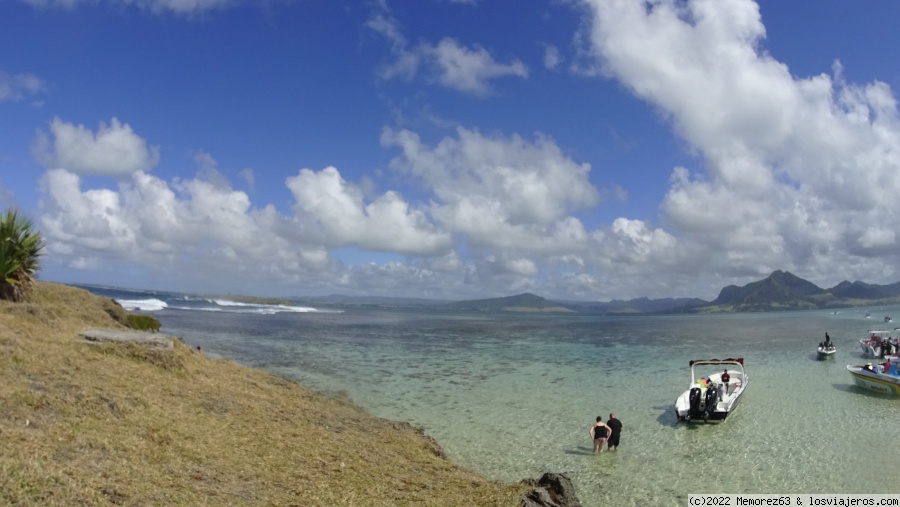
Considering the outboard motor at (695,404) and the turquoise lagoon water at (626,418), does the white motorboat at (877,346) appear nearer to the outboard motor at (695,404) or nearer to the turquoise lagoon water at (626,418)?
the turquoise lagoon water at (626,418)

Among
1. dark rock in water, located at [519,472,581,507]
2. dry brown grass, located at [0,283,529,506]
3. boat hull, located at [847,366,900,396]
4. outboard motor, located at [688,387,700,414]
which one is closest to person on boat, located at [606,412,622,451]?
outboard motor, located at [688,387,700,414]

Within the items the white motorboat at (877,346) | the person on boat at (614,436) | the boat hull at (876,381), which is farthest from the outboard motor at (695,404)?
the white motorboat at (877,346)

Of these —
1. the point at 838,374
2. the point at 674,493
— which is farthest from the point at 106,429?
the point at 838,374

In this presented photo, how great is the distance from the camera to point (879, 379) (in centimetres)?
2992

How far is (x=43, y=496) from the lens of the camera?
7.19 metres

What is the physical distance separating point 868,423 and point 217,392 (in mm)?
27528

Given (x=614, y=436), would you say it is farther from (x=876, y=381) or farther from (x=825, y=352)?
(x=825, y=352)

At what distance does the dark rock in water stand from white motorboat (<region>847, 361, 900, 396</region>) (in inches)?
1117

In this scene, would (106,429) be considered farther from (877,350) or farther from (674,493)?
(877,350)

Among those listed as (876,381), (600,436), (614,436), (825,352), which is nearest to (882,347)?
(825,352)

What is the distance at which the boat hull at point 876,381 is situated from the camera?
29253 millimetres

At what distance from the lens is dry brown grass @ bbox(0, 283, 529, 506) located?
8.47 metres

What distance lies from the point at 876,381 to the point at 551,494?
29458 mm

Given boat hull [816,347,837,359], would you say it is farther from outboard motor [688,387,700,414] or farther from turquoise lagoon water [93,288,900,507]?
outboard motor [688,387,700,414]
